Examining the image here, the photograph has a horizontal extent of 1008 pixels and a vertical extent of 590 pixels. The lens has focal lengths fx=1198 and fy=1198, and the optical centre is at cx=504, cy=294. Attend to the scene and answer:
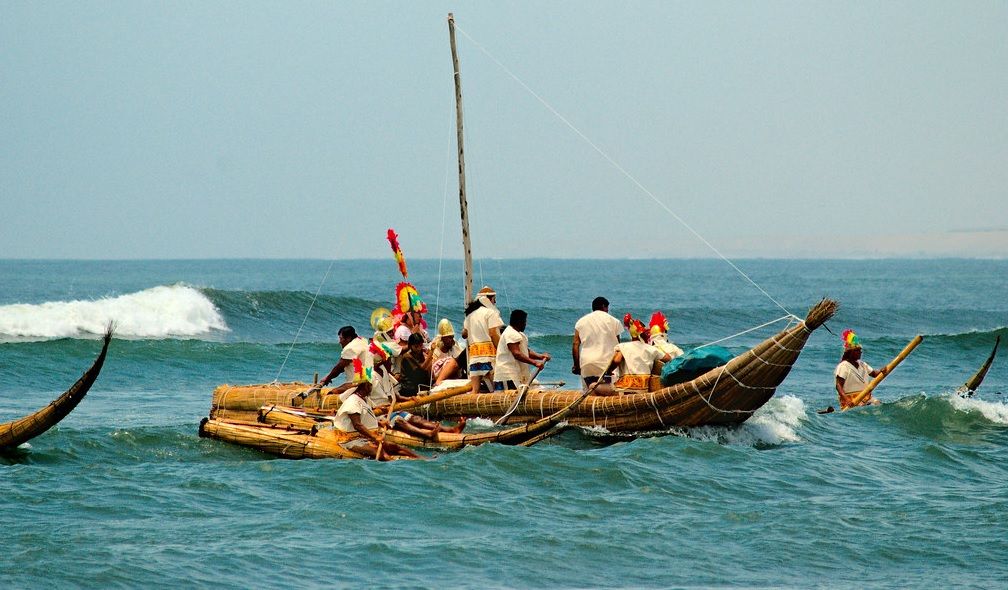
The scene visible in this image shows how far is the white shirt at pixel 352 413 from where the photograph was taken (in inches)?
483

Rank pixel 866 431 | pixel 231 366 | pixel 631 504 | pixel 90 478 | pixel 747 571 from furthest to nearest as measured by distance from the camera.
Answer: pixel 231 366, pixel 866 431, pixel 90 478, pixel 631 504, pixel 747 571

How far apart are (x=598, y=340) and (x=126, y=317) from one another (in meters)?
24.9

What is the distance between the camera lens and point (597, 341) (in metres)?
14.1

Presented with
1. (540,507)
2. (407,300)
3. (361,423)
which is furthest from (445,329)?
(540,507)

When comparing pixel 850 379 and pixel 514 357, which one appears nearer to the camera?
pixel 514 357

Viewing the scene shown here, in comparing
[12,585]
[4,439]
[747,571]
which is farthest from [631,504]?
[4,439]

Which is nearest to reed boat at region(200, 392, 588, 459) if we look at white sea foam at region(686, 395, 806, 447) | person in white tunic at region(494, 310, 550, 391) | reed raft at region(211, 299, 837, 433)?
reed raft at region(211, 299, 837, 433)

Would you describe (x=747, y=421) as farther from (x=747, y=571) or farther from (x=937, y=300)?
(x=937, y=300)

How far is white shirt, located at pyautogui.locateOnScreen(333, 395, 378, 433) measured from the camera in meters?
12.3

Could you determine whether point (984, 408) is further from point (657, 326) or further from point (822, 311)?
point (822, 311)

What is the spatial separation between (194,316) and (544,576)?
100ft

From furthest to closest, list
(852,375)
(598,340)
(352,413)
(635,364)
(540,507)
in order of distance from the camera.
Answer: (852,375), (598,340), (635,364), (352,413), (540,507)

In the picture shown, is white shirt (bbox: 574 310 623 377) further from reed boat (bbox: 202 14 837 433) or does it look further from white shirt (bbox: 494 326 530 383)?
white shirt (bbox: 494 326 530 383)

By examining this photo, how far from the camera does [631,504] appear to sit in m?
11.2
